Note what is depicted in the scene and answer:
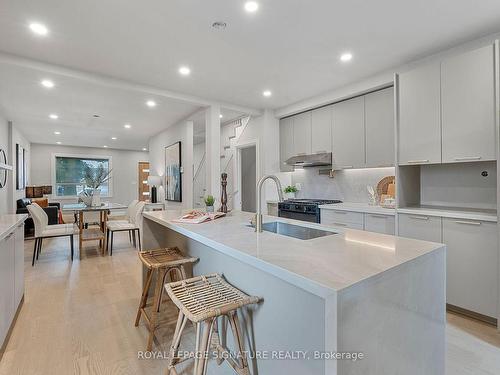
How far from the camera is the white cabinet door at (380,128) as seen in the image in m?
3.17

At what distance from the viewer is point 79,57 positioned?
9.16 ft

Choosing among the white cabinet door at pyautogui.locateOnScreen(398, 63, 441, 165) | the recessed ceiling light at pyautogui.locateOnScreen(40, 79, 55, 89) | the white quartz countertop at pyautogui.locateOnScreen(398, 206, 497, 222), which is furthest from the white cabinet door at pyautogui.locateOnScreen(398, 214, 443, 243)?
the recessed ceiling light at pyautogui.locateOnScreen(40, 79, 55, 89)

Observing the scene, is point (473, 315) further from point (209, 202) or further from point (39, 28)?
point (39, 28)

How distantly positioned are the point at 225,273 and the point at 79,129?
658cm

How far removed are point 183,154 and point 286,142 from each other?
2154 millimetres

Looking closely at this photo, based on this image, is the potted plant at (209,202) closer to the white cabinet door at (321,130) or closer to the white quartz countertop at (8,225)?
the white quartz countertop at (8,225)

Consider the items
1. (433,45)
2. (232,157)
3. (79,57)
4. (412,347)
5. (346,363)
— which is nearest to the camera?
(346,363)

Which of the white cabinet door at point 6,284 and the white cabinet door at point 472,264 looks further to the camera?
the white cabinet door at point 472,264

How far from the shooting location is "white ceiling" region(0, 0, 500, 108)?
202 centimetres

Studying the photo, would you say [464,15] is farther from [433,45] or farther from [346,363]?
[346,363]

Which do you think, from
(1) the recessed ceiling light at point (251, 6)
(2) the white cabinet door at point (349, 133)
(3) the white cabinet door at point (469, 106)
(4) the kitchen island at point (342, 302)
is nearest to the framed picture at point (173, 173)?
(2) the white cabinet door at point (349, 133)

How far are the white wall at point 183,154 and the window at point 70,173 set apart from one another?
4091 mm

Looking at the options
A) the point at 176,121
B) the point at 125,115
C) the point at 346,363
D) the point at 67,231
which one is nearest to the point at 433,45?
the point at 346,363

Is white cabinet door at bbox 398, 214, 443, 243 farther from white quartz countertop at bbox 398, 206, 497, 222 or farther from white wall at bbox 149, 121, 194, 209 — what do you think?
white wall at bbox 149, 121, 194, 209
